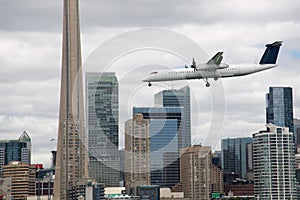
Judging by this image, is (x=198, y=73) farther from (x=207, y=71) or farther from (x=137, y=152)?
(x=137, y=152)

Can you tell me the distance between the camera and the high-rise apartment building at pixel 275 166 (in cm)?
18212

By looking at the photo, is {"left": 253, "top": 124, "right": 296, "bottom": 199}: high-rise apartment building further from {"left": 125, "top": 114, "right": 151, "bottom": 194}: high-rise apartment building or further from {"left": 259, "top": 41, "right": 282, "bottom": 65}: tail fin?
{"left": 259, "top": 41, "right": 282, "bottom": 65}: tail fin

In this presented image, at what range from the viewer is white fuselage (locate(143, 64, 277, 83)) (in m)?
72.0

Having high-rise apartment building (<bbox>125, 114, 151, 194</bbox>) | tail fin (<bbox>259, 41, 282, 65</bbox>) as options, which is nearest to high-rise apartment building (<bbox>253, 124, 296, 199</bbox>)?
high-rise apartment building (<bbox>125, 114, 151, 194</bbox>)

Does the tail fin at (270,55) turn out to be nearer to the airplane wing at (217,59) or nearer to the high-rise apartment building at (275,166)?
the airplane wing at (217,59)

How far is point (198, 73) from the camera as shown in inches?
2827

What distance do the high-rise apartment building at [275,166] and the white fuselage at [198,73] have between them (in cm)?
11017

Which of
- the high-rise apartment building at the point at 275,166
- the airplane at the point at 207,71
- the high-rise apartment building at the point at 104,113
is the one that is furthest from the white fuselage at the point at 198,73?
the high-rise apartment building at the point at 275,166

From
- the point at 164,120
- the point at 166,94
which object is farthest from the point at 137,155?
the point at 166,94

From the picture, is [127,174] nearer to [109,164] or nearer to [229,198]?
[109,164]

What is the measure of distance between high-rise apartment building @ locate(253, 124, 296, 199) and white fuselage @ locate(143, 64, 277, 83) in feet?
361

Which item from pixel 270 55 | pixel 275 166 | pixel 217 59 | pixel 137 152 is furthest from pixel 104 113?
pixel 217 59

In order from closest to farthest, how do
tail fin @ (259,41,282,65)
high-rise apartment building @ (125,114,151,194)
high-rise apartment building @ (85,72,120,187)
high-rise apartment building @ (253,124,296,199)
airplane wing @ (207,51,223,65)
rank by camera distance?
airplane wing @ (207,51,223,65) → tail fin @ (259,41,282,65) → high-rise apartment building @ (85,72,120,187) → high-rise apartment building @ (125,114,151,194) → high-rise apartment building @ (253,124,296,199)

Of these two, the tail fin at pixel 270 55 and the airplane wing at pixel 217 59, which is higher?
the tail fin at pixel 270 55
